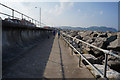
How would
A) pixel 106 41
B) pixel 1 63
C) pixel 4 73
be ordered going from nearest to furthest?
pixel 4 73 → pixel 1 63 → pixel 106 41

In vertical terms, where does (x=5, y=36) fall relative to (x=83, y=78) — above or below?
above

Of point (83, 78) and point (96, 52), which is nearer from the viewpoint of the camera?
point (83, 78)

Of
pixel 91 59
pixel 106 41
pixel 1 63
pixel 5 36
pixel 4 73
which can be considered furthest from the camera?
pixel 106 41

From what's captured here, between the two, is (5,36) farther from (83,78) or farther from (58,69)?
(83,78)

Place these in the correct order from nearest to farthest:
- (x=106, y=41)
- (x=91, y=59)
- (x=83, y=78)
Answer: (x=83, y=78) < (x=91, y=59) < (x=106, y=41)

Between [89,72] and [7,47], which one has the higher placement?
[7,47]

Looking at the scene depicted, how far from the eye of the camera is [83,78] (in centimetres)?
347

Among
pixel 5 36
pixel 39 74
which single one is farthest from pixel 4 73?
pixel 5 36

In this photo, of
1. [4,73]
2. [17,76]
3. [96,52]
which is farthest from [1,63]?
[96,52]

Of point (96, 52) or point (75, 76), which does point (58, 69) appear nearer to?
point (75, 76)

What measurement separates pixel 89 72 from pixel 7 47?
12.5ft

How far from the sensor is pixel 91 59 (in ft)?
16.5

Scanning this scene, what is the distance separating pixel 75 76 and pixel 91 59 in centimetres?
167

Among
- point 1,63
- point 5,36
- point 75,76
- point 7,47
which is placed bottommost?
point 75,76
